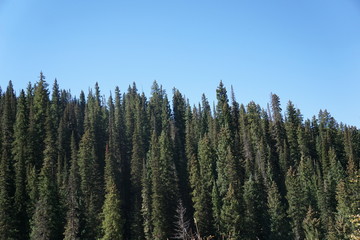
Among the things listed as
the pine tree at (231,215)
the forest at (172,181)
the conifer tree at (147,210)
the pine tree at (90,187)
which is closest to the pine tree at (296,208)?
the forest at (172,181)

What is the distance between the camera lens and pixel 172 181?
8356 centimetres

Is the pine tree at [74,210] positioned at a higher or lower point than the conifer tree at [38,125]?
lower

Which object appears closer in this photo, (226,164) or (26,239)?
(26,239)

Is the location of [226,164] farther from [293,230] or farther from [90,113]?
[90,113]

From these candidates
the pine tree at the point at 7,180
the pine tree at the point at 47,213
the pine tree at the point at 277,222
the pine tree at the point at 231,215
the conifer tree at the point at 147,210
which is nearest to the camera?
the pine tree at the point at 47,213

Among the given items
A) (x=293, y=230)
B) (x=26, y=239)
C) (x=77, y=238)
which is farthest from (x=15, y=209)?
(x=293, y=230)

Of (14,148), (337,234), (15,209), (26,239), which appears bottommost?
(337,234)

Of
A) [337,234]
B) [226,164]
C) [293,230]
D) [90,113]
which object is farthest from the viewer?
[90,113]

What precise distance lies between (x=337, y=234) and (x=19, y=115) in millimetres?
66484

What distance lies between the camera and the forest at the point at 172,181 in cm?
7025

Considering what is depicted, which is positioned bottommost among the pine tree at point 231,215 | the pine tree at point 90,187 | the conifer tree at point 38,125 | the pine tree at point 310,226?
the pine tree at point 310,226

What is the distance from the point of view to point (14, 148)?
86.4 m

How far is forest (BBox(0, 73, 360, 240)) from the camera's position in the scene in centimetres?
7025

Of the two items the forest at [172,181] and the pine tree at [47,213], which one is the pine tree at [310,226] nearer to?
the forest at [172,181]
